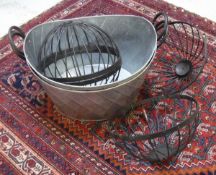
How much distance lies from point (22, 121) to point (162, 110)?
0.35m

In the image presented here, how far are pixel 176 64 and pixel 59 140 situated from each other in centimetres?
37

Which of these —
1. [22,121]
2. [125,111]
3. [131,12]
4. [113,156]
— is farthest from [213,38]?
[22,121]

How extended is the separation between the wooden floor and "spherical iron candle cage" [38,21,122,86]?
0.34 m

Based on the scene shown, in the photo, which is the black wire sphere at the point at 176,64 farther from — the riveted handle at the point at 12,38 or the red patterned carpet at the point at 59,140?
the riveted handle at the point at 12,38

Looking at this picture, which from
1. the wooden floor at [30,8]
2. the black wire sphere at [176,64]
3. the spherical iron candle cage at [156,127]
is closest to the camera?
the spherical iron candle cage at [156,127]

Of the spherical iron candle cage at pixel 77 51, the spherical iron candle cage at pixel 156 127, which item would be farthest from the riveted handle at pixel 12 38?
the spherical iron candle cage at pixel 156 127

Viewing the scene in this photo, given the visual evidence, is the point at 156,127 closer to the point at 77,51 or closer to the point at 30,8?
the point at 77,51

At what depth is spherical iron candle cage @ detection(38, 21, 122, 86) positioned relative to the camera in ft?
2.96

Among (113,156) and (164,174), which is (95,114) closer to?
(113,156)

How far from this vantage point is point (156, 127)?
893 mm

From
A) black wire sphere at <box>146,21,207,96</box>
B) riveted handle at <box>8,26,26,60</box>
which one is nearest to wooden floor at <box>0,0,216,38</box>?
black wire sphere at <box>146,21,207,96</box>

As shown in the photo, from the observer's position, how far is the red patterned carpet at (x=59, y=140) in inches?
32.5

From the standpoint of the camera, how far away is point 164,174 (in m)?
0.81

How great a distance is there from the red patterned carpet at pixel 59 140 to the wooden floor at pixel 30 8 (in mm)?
214
